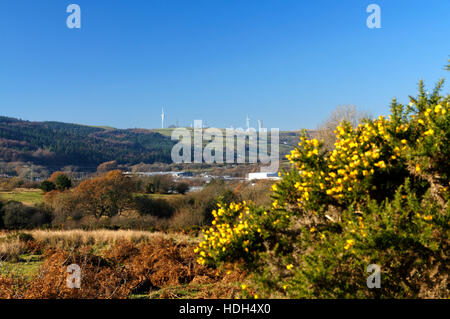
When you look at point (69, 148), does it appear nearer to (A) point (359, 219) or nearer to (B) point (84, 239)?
(B) point (84, 239)

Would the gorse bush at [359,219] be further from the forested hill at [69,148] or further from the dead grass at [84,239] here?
the forested hill at [69,148]

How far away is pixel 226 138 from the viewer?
12600cm

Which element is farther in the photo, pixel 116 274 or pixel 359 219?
pixel 116 274

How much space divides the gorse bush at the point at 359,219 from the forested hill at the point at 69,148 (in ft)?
334

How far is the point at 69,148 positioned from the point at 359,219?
11475cm

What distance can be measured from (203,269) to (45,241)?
10315 mm

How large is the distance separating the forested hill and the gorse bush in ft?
334

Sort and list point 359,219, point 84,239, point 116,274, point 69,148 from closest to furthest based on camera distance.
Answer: point 359,219, point 116,274, point 84,239, point 69,148

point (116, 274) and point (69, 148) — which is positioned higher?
point (69, 148)

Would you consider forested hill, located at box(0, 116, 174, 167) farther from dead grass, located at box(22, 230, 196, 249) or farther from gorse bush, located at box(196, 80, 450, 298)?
gorse bush, located at box(196, 80, 450, 298)

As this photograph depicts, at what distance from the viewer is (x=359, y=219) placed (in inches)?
205

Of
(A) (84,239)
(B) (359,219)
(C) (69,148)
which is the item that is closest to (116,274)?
(B) (359,219)

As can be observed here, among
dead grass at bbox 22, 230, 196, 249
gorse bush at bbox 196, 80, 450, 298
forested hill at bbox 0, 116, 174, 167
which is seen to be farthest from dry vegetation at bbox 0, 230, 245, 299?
forested hill at bbox 0, 116, 174, 167

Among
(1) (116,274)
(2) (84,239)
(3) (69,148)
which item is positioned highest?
(3) (69,148)
